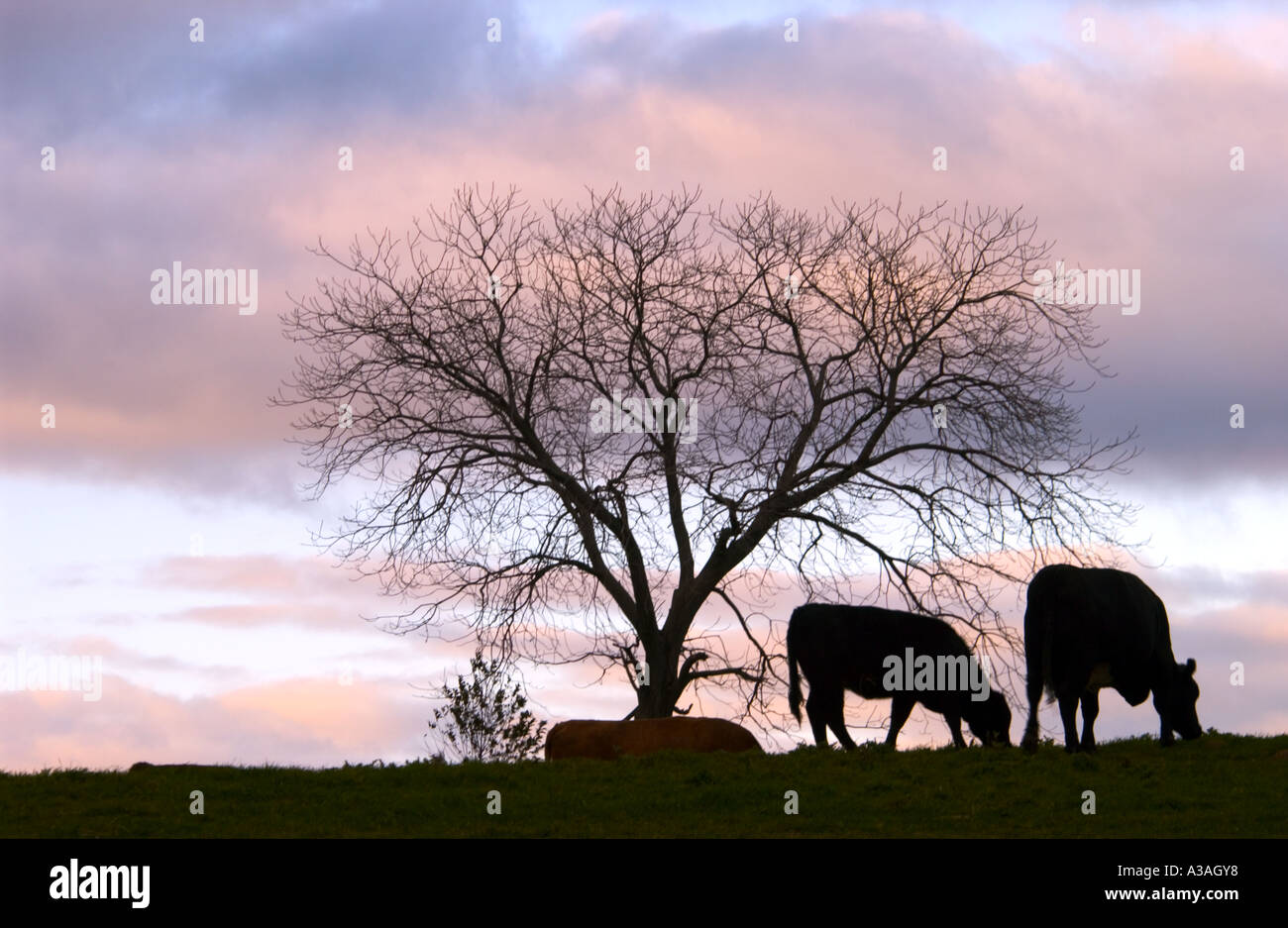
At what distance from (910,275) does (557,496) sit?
6522mm

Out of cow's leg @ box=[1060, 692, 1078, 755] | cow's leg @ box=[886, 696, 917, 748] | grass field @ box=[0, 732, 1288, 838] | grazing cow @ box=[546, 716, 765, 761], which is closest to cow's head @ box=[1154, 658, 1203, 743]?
grass field @ box=[0, 732, 1288, 838]

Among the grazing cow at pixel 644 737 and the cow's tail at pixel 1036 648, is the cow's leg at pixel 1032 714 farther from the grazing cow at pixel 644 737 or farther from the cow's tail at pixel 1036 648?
the grazing cow at pixel 644 737

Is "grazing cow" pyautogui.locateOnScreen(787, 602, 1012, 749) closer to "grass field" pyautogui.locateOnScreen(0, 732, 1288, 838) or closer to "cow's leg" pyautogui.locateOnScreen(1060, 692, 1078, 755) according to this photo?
"grass field" pyautogui.locateOnScreen(0, 732, 1288, 838)

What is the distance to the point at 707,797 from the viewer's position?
1451 centimetres

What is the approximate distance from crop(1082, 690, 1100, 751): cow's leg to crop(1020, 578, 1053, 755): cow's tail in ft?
1.77

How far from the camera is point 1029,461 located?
909 inches

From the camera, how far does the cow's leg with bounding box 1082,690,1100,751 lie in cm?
1689

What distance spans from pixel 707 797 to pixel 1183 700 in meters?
7.02

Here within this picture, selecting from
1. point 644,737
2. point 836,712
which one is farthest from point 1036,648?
point 644,737

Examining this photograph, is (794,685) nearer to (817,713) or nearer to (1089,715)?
(817,713)
